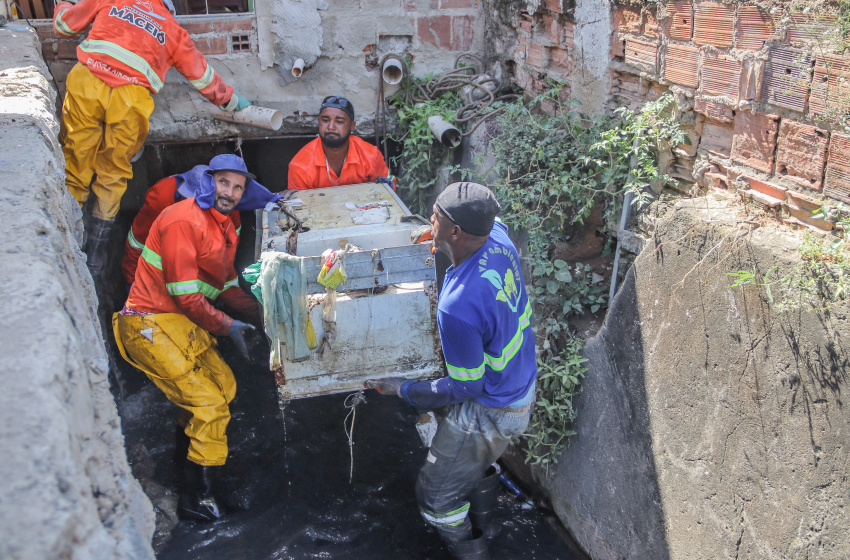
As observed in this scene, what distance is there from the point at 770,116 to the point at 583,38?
157cm

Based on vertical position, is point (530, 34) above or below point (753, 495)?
above

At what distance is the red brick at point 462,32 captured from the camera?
5.01 metres

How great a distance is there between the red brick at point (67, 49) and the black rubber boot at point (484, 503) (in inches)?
157

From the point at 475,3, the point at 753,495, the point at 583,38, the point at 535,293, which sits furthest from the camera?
the point at 475,3

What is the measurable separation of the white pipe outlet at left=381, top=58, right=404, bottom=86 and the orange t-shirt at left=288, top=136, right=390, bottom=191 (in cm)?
66

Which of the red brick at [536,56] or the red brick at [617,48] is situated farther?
the red brick at [536,56]

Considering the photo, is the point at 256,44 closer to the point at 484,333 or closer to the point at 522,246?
the point at 522,246

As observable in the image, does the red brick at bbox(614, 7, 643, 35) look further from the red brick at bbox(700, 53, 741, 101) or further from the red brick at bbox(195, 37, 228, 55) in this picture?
the red brick at bbox(195, 37, 228, 55)

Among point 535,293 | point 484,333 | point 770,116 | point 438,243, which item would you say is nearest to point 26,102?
point 438,243

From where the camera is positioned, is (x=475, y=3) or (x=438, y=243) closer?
(x=438, y=243)

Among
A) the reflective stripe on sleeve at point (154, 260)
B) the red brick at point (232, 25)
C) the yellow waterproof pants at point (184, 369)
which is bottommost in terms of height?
the yellow waterproof pants at point (184, 369)

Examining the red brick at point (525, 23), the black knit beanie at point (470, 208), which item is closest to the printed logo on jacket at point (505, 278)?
the black knit beanie at point (470, 208)

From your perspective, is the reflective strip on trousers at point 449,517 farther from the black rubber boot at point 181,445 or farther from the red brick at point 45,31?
the red brick at point 45,31

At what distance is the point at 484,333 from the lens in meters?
2.52
